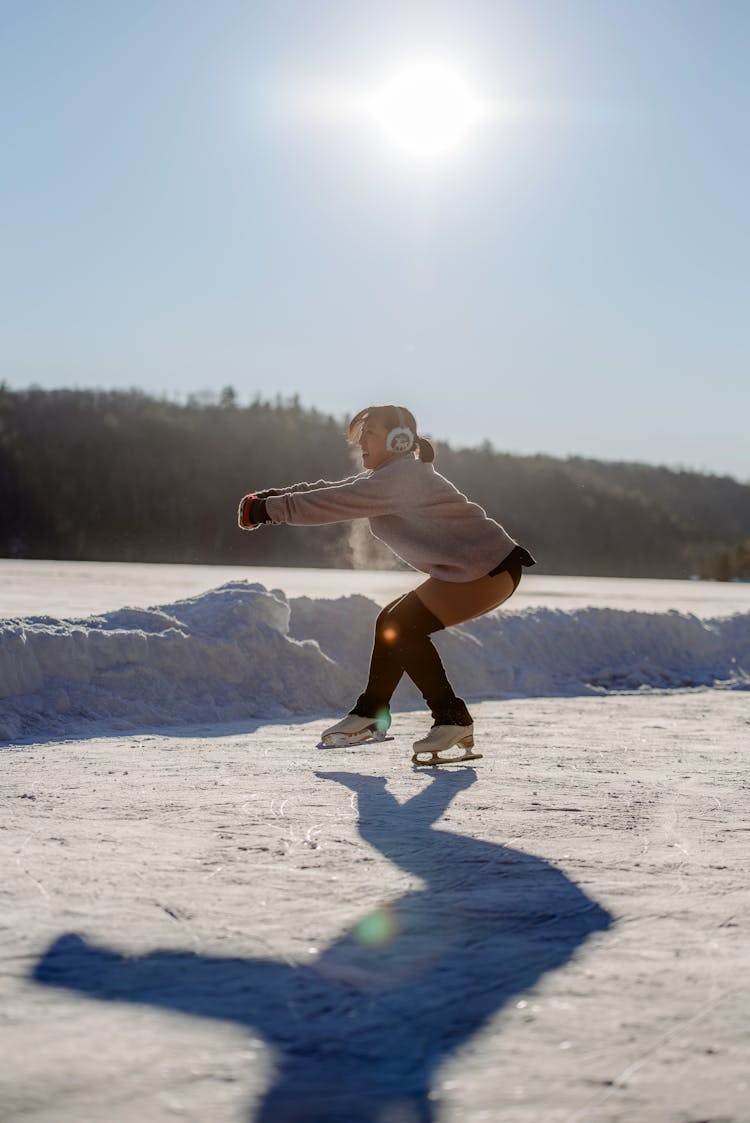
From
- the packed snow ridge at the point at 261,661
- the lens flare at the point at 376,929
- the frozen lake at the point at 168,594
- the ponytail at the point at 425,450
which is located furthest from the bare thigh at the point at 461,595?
the frozen lake at the point at 168,594

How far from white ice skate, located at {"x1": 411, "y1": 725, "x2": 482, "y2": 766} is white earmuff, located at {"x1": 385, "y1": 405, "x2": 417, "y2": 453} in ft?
3.85

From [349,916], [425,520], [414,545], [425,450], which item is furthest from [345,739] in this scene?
[349,916]

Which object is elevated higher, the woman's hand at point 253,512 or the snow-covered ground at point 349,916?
the woman's hand at point 253,512

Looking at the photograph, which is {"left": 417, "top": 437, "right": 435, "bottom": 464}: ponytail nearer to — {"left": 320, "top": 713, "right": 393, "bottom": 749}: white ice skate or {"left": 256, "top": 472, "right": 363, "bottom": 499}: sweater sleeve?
{"left": 256, "top": 472, "right": 363, "bottom": 499}: sweater sleeve

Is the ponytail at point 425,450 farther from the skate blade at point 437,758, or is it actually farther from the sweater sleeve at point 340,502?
the skate blade at point 437,758

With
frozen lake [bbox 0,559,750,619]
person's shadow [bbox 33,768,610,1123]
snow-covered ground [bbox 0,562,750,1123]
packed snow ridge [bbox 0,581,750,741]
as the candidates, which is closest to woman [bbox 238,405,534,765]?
snow-covered ground [bbox 0,562,750,1123]

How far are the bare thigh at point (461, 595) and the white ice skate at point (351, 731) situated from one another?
590mm

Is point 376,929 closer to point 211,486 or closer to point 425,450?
point 425,450

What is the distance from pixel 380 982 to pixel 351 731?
292cm

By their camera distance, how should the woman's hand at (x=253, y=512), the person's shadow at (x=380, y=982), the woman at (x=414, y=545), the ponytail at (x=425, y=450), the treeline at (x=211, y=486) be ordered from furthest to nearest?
the treeline at (x=211, y=486) → the ponytail at (x=425, y=450) → the woman at (x=414, y=545) → the woman's hand at (x=253, y=512) → the person's shadow at (x=380, y=982)

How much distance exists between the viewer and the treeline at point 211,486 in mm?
57469

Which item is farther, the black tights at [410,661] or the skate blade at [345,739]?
the skate blade at [345,739]

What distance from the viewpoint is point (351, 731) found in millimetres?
5047

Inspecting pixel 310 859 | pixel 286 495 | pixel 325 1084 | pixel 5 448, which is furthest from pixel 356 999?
pixel 5 448
